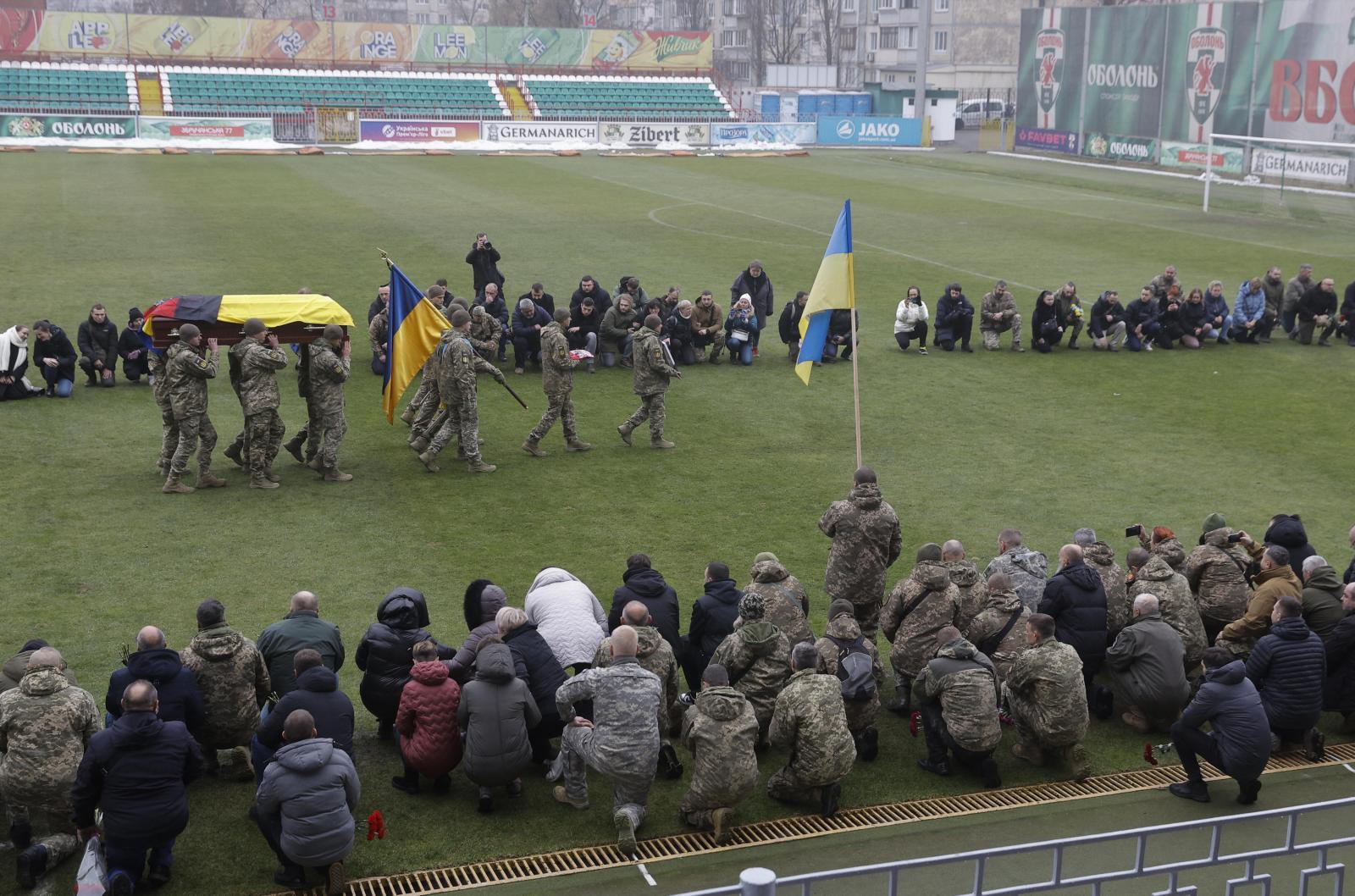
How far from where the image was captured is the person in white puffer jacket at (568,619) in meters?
10.5

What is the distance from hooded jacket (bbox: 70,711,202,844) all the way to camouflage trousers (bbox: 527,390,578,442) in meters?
9.44

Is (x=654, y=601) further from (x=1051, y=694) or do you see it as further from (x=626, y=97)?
(x=626, y=97)

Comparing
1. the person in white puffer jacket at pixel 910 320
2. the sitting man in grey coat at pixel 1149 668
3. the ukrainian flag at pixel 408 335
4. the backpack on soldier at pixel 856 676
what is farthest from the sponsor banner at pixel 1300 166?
the backpack on soldier at pixel 856 676

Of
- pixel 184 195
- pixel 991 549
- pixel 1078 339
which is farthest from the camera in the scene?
pixel 184 195

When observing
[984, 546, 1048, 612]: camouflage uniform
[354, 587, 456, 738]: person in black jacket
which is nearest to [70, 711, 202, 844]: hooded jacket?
[354, 587, 456, 738]: person in black jacket

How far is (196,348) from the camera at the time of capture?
15.8 meters

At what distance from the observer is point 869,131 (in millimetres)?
71562

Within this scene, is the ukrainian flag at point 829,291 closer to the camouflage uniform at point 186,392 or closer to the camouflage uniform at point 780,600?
the camouflage uniform at point 780,600

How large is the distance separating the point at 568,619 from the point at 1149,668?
4571 millimetres

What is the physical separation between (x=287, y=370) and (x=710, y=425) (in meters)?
7.05

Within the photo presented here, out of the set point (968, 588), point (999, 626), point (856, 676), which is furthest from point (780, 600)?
point (999, 626)

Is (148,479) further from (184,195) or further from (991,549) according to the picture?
(184,195)

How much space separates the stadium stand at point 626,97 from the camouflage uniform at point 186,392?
64409 mm

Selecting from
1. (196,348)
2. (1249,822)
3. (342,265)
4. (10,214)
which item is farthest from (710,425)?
(10,214)
